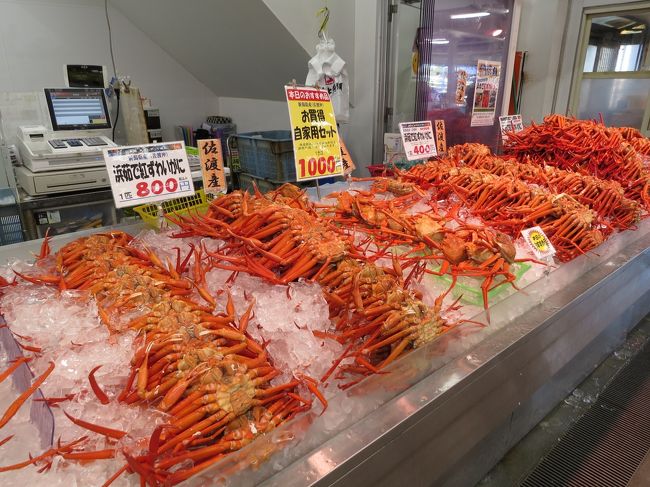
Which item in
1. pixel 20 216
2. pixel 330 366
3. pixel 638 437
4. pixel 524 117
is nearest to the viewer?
pixel 330 366

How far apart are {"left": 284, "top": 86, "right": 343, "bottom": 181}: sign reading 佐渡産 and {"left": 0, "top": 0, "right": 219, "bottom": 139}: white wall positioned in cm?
509

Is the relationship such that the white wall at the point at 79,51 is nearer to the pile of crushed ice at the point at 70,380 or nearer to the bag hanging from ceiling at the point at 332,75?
the bag hanging from ceiling at the point at 332,75

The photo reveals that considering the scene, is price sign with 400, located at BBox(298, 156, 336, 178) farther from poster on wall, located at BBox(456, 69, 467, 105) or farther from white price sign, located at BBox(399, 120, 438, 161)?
poster on wall, located at BBox(456, 69, 467, 105)

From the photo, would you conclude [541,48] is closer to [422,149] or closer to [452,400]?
[422,149]

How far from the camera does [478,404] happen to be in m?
1.21

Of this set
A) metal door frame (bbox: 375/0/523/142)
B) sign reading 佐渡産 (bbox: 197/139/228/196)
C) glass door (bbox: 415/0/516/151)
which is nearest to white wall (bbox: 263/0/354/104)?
metal door frame (bbox: 375/0/523/142)

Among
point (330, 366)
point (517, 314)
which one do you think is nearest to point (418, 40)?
point (517, 314)

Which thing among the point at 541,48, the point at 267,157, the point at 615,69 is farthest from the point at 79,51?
the point at 615,69

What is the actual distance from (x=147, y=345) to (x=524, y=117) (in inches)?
260

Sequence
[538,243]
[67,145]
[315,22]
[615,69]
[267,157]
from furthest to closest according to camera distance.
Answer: [615,69], [315,22], [267,157], [67,145], [538,243]

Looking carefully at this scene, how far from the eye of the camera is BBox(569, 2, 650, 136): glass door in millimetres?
5242

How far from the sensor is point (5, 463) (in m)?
0.79

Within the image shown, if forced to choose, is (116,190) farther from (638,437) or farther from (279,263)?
(638,437)

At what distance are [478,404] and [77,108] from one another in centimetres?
399
